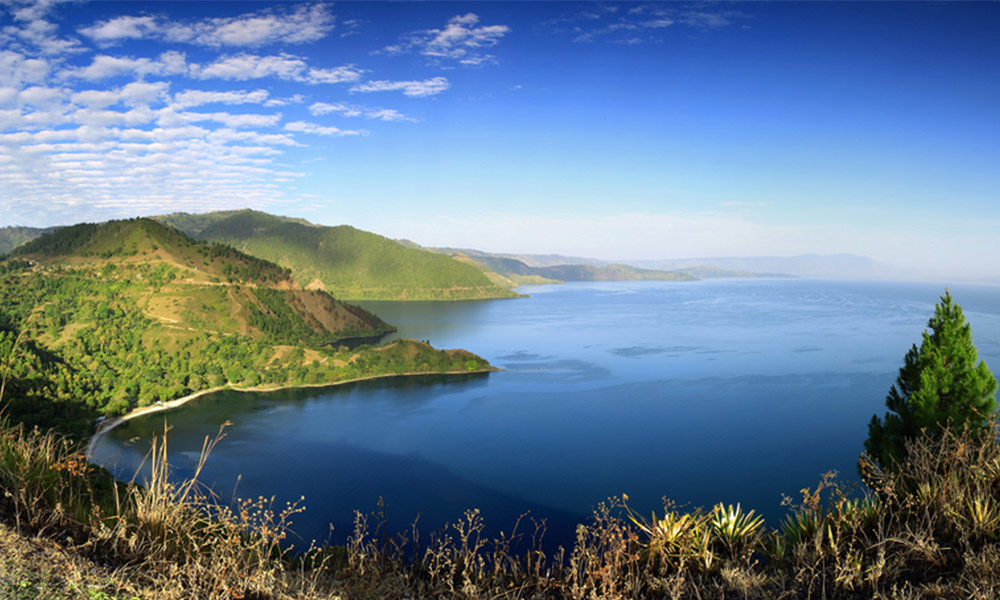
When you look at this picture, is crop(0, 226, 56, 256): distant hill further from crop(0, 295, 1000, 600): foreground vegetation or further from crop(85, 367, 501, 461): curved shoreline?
crop(0, 295, 1000, 600): foreground vegetation

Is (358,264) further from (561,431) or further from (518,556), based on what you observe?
(518,556)

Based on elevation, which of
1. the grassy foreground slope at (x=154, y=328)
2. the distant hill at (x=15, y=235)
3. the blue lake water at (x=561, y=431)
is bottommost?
the blue lake water at (x=561, y=431)

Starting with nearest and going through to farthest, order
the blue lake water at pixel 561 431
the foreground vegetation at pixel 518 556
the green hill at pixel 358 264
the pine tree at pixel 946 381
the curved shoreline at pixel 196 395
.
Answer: the foreground vegetation at pixel 518 556, the pine tree at pixel 946 381, the blue lake water at pixel 561 431, the curved shoreline at pixel 196 395, the green hill at pixel 358 264

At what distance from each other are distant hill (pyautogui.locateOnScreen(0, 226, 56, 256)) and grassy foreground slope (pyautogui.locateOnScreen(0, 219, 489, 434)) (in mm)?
103280

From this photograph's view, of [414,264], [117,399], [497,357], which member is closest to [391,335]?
[497,357]

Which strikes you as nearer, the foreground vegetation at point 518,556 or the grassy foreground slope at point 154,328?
the foreground vegetation at point 518,556

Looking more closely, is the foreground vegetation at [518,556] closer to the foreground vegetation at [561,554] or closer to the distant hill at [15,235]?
the foreground vegetation at [561,554]

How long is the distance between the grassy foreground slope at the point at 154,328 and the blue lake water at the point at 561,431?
400 centimetres

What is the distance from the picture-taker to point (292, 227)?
184875 millimetres

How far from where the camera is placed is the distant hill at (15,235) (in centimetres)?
15688

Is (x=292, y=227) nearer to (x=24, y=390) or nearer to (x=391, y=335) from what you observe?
(x=391, y=335)

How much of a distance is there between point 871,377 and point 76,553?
68534 mm

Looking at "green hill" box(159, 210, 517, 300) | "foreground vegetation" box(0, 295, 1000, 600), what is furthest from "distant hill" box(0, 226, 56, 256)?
"foreground vegetation" box(0, 295, 1000, 600)

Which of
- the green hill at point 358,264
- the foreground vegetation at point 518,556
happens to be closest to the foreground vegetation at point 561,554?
the foreground vegetation at point 518,556
